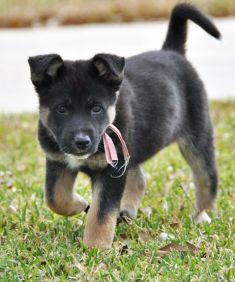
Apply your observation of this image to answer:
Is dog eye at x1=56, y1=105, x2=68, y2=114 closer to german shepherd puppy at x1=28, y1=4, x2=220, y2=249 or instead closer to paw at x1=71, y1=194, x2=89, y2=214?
german shepherd puppy at x1=28, y1=4, x2=220, y2=249

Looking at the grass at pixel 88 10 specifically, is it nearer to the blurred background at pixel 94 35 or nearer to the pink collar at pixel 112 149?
the blurred background at pixel 94 35

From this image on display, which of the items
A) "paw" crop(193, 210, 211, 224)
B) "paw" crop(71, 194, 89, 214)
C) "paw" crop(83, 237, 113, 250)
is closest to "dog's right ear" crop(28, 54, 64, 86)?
"paw" crop(71, 194, 89, 214)

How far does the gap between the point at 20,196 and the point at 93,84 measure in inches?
62.6

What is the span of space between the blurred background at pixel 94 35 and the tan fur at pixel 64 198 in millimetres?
4749

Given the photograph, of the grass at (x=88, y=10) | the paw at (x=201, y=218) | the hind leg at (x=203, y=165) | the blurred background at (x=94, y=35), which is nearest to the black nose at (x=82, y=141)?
the paw at (x=201, y=218)

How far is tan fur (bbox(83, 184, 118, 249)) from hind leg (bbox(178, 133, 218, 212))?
1.21 metres

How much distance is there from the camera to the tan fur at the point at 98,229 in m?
4.87

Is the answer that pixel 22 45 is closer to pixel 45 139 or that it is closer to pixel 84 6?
pixel 84 6

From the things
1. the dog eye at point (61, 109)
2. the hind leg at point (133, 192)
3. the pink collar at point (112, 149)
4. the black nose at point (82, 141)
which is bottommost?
the hind leg at point (133, 192)

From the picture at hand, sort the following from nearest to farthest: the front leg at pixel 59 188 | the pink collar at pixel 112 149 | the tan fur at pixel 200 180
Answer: the pink collar at pixel 112 149
the front leg at pixel 59 188
the tan fur at pixel 200 180

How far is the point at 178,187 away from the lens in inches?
244

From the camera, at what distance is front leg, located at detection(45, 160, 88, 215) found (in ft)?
16.9

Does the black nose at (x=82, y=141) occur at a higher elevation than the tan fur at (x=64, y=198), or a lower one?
higher

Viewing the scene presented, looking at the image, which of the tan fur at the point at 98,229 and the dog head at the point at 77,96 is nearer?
the dog head at the point at 77,96
